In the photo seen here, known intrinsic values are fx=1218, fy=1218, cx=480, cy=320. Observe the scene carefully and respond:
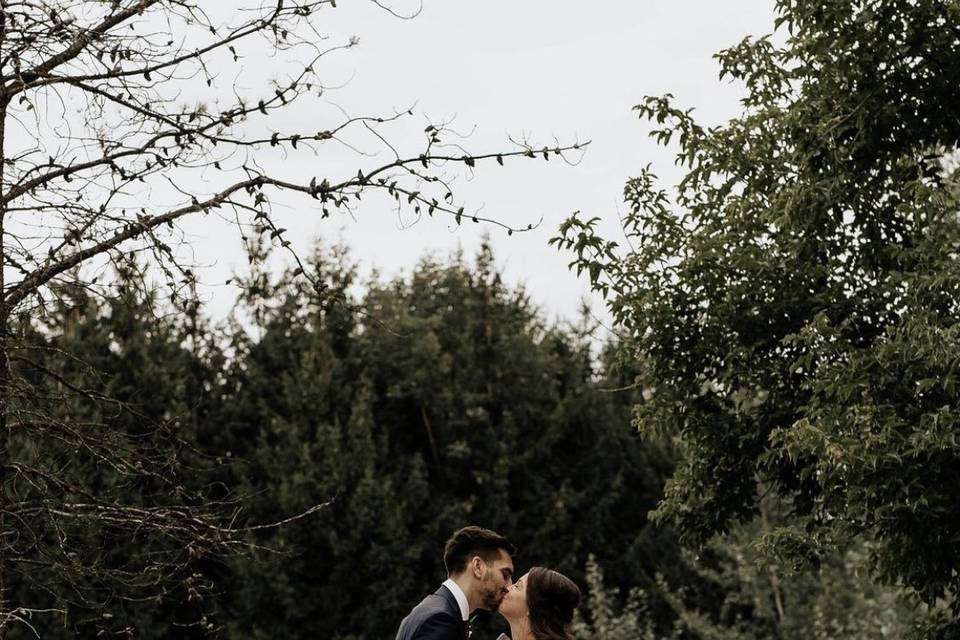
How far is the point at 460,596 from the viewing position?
5148 mm

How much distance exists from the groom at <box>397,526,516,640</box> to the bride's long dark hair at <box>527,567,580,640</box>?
0.65 ft

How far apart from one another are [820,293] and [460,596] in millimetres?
5663

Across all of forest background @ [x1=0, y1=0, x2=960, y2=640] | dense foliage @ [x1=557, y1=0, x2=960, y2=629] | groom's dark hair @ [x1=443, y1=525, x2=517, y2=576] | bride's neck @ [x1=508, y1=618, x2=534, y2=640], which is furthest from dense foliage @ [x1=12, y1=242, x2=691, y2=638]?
groom's dark hair @ [x1=443, y1=525, x2=517, y2=576]

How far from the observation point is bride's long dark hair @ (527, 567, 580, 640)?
555cm

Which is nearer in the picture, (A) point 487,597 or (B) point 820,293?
(A) point 487,597

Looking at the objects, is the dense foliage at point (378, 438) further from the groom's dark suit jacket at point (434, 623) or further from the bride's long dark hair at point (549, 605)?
the groom's dark suit jacket at point (434, 623)

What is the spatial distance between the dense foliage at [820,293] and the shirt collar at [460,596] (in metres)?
3.53

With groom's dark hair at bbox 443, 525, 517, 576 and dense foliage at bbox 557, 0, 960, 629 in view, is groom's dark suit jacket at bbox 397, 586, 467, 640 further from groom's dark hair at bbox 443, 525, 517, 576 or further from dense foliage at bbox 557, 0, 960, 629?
dense foliage at bbox 557, 0, 960, 629

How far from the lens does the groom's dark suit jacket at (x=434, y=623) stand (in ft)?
16.2

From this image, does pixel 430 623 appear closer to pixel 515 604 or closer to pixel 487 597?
pixel 487 597

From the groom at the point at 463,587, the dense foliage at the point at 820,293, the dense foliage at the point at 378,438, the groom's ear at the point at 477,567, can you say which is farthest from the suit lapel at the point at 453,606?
the dense foliage at the point at 378,438

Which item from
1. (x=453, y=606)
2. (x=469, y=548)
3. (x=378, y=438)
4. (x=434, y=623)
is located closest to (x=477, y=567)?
(x=469, y=548)

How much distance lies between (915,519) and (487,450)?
13790 mm

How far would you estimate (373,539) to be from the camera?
19922mm
